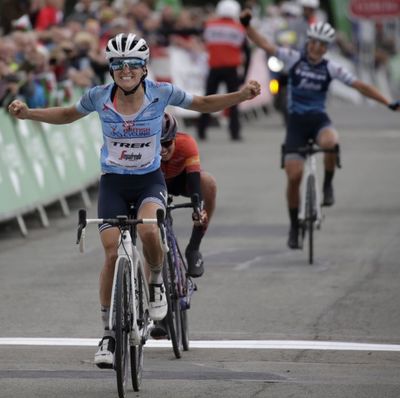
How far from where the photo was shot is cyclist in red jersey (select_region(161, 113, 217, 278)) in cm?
1015

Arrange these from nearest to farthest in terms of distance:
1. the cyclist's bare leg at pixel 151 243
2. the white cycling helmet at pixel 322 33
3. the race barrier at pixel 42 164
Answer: the cyclist's bare leg at pixel 151 243
the white cycling helmet at pixel 322 33
the race barrier at pixel 42 164

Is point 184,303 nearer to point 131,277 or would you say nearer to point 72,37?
point 131,277

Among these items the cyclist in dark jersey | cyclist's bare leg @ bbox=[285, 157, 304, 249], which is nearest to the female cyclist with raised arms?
the cyclist in dark jersey

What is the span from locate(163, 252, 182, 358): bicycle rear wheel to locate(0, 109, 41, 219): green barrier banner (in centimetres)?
593

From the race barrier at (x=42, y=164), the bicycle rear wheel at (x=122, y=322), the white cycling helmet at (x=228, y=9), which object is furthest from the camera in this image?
the white cycling helmet at (x=228, y=9)

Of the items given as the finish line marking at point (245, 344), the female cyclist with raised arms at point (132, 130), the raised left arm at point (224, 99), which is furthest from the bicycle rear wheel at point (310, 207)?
the female cyclist with raised arms at point (132, 130)

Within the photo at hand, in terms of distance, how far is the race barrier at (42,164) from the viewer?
1595cm

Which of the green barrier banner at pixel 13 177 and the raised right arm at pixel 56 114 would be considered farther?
the green barrier banner at pixel 13 177

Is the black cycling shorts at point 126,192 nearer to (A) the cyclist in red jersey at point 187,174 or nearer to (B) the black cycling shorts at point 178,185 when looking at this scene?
(A) the cyclist in red jersey at point 187,174

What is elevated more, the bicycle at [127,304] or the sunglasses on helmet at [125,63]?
the sunglasses on helmet at [125,63]

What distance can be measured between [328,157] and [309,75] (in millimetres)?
899

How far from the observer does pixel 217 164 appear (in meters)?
23.1

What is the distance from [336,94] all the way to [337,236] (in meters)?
28.7

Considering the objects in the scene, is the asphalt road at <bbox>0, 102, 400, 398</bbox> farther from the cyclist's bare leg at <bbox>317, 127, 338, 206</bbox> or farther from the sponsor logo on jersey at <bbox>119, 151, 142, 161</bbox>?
the sponsor logo on jersey at <bbox>119, 151, 142, 161</bbox>
